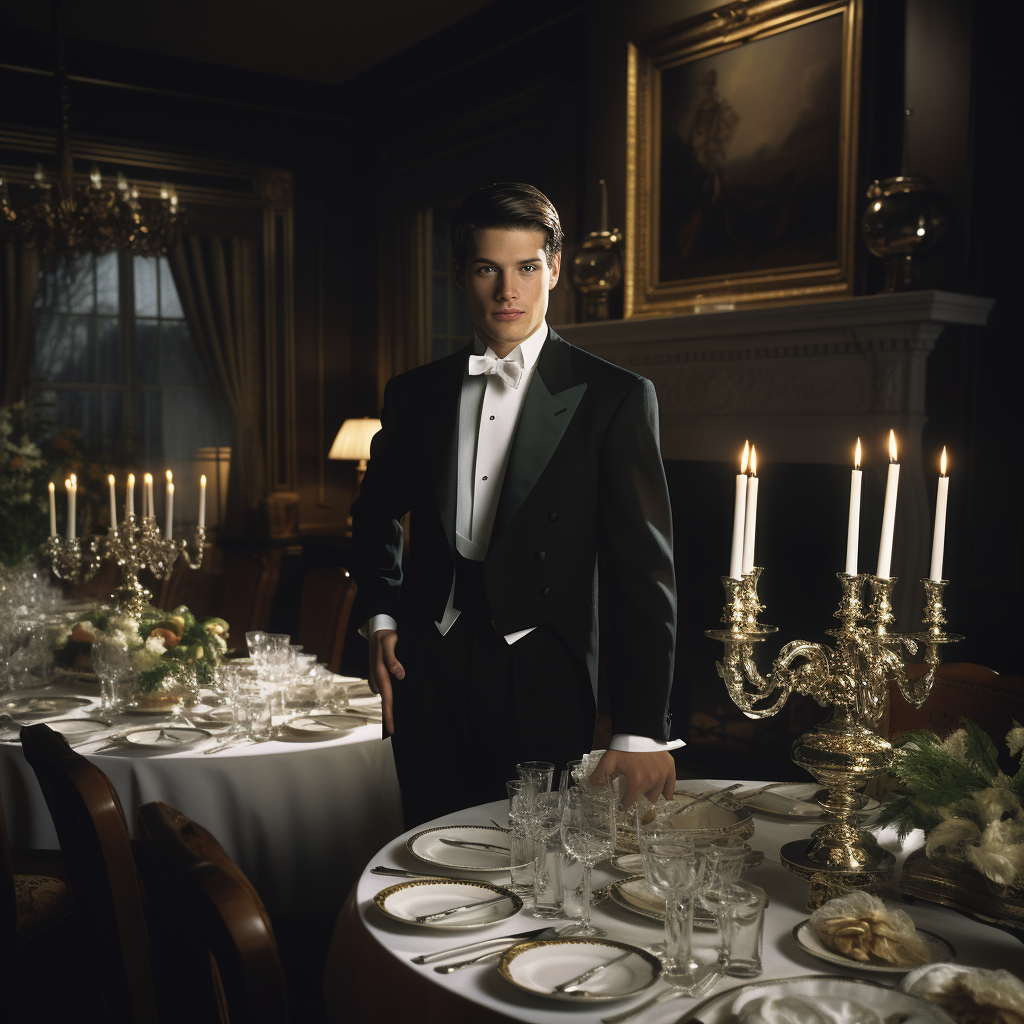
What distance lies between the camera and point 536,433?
1630mm

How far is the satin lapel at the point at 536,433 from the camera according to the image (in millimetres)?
1610

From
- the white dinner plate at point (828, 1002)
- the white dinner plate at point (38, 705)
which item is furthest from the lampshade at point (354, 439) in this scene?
the white dinner plate at point (828, 1002)

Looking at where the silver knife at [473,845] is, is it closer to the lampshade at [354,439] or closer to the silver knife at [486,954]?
the silver knife at [486,954]

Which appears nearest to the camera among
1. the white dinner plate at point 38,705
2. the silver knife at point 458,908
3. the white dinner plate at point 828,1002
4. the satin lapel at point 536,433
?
the white dinner plate at point 828,1002

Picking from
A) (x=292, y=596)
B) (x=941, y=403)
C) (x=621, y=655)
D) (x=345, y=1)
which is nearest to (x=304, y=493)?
(x=292, y=596)

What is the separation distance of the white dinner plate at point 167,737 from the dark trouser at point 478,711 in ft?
2.58

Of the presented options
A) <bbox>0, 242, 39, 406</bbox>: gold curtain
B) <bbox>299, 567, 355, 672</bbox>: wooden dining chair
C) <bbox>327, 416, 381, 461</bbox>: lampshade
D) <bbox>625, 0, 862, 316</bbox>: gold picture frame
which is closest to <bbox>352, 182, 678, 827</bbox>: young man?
<bbox>299, 567, 355, 672</bbox>: wooden dining chair

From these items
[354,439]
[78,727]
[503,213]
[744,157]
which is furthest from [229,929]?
[354,439]

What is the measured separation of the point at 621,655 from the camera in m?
1.54

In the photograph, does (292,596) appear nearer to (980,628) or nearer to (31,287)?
(31,287)

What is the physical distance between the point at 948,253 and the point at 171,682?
9.53ft

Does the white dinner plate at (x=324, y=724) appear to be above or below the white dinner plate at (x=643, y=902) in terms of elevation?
below

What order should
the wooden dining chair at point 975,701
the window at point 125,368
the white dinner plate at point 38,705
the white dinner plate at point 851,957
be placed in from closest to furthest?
the white dinner plate at point 851,957, the wooden dining chair at point 975,701, the white dinner plate at point 38,705, the window at point 125,368

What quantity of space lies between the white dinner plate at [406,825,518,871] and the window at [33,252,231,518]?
5560 millimetres
